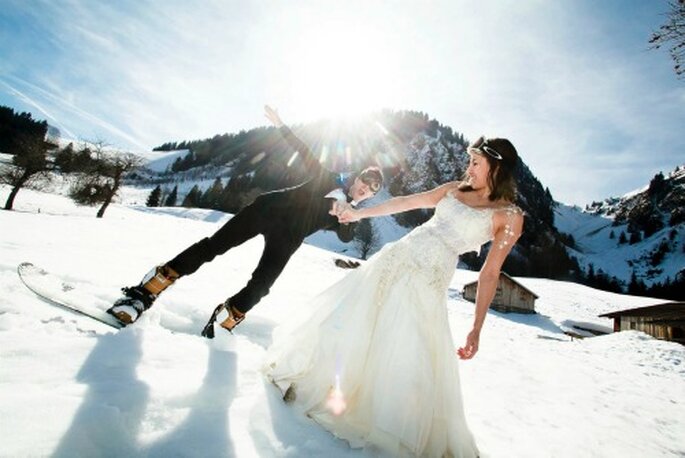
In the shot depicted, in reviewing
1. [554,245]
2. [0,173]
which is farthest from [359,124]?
[0,173]

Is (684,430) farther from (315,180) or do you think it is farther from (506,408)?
(315,180)

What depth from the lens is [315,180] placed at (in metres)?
4.48

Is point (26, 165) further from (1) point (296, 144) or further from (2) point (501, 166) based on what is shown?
(2) point (501, 166)

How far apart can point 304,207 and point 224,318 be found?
61.1 inches

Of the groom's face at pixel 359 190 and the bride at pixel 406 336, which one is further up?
the groom's face at pixel 359 190

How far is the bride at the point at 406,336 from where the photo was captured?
2.69 metres

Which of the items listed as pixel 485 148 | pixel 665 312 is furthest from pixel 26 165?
pixel 665 312

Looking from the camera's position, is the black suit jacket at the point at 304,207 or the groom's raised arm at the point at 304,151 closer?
the black suit jacket at the point at 304,207

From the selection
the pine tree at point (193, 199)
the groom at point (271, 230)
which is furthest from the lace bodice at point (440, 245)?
the pine tree at point (193, 199)

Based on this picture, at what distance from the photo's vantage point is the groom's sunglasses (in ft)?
11.1

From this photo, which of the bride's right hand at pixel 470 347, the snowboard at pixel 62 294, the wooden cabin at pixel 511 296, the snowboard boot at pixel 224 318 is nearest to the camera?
the bride's right hand at pixel 470 347

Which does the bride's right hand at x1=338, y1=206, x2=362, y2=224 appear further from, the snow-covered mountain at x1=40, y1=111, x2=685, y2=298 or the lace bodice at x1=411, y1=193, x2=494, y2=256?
the snow-covered mountain at x1=40, y1=111, x2=685, y2=298

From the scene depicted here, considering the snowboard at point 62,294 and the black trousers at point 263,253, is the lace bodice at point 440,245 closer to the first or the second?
the black trousers at point 263,253

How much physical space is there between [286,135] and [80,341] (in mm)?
3643
